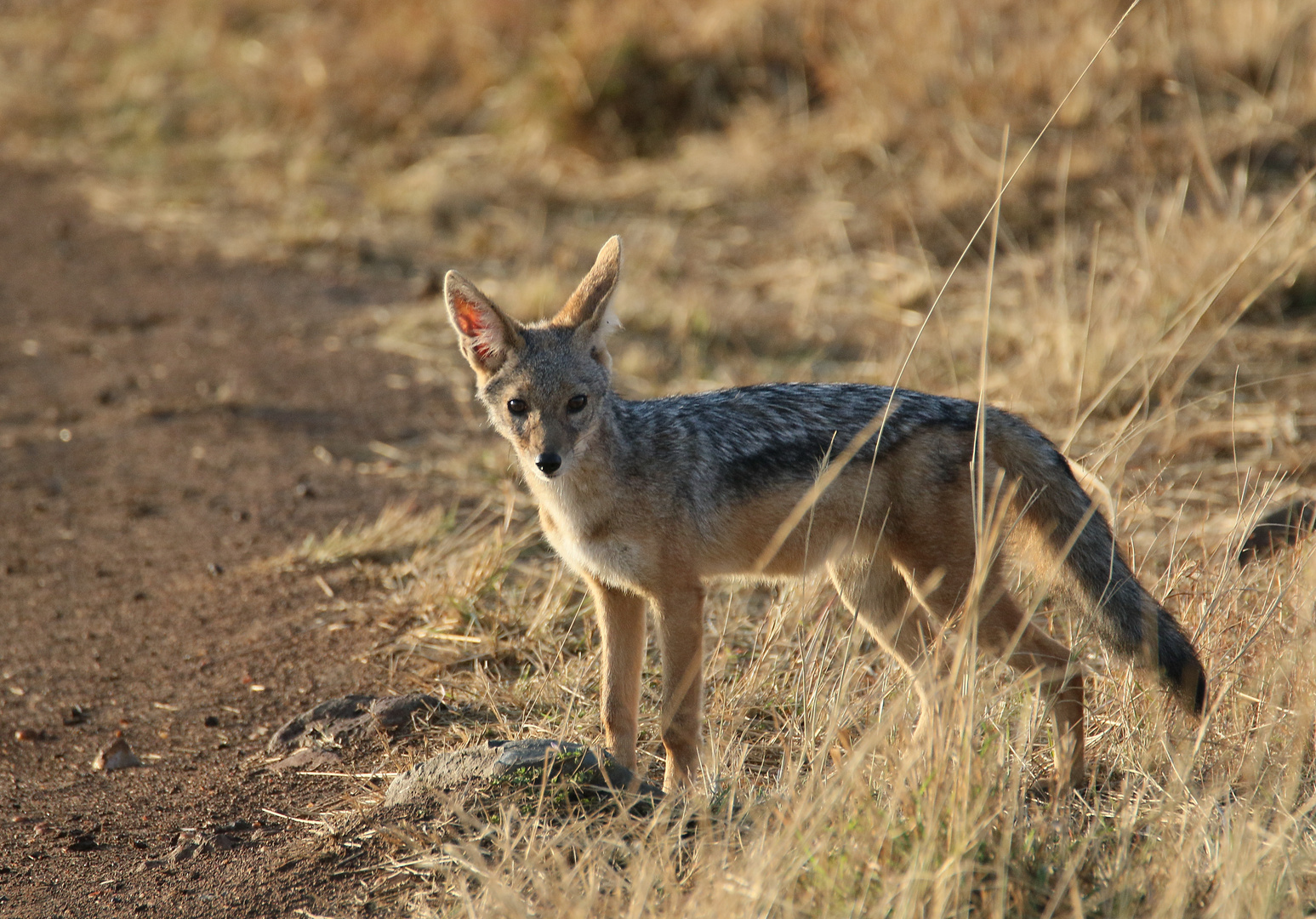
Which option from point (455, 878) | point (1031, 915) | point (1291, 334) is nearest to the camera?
point (1031, 915)

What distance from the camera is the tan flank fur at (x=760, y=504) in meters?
4.18

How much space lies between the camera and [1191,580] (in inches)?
176

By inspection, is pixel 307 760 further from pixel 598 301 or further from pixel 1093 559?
pixel 1093 559

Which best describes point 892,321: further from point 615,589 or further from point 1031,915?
point 1031,915

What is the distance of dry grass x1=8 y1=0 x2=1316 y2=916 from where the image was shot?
3.17 meters

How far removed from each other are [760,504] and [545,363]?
92 cm

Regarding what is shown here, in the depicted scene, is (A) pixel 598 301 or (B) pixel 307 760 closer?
(B) pixel 307 760

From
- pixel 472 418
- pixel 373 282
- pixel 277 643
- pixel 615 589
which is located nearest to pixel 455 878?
pixel 615 589

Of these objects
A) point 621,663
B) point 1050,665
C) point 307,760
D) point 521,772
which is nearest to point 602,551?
point 621,663

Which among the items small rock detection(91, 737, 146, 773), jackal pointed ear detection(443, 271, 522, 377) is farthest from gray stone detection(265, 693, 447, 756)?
jackal pointed ear detection(443, 271, 522, 377)

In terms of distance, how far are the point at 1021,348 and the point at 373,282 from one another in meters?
5.22

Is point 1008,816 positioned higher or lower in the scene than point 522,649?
higher

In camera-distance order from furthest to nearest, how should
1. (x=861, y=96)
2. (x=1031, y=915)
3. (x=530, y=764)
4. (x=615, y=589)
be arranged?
1. (x=861, y=96)
2. (x=615, y=589)
3. (x=530, y=764)
4. (x=1031, y=915)

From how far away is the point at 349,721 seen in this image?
15.0ft
